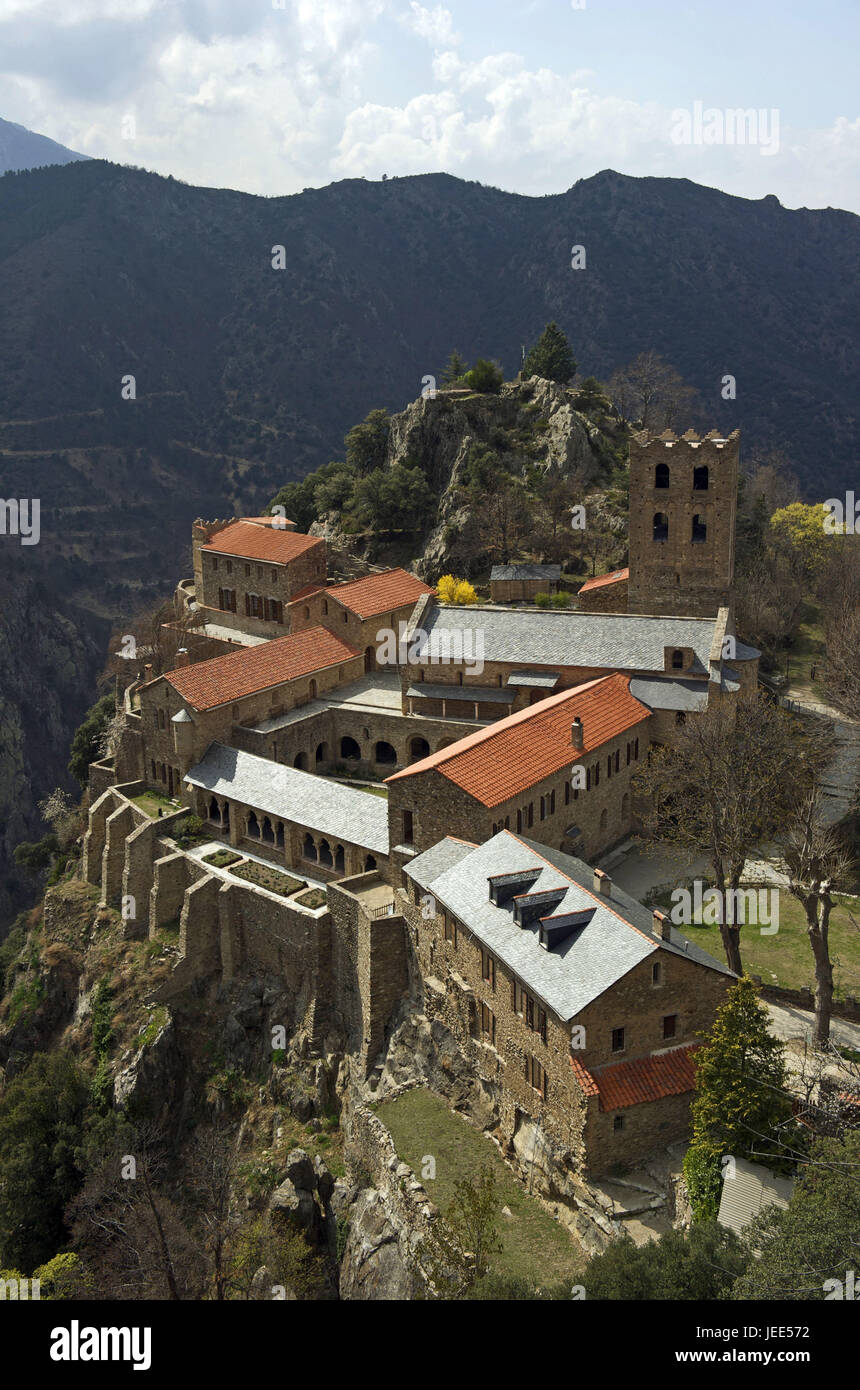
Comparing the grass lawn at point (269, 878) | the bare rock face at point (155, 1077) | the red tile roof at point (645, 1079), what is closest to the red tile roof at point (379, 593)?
the grass lawn at point (269, 878)

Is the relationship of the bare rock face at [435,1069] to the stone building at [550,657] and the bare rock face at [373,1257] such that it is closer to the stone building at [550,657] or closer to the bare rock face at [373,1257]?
the bare rock face at [373,1257]

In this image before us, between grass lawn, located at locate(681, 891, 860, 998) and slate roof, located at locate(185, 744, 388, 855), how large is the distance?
1233 centimetres

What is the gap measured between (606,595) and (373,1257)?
37.1m

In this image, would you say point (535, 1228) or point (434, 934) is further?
point (434, 934)

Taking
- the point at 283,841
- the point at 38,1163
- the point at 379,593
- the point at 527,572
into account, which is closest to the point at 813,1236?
the point at 283,841

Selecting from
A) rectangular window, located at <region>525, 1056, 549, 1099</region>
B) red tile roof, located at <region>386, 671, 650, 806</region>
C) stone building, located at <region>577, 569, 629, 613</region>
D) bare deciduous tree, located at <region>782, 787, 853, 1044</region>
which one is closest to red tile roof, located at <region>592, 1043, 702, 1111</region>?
rectangular window, located at <region>525, 1056, 549, 1099</region>

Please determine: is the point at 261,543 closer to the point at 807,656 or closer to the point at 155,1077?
the point at 807,656

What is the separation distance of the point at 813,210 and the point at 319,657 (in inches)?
5910

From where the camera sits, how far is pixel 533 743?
39.2 meters

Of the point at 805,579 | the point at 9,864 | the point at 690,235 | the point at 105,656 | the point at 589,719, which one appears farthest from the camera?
the point at 690,235

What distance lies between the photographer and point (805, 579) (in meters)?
75.4

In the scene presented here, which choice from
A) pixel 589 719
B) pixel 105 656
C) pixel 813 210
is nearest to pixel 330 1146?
pixel 589 719

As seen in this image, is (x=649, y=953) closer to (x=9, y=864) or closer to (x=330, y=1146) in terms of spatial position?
(x=330, y=1146)

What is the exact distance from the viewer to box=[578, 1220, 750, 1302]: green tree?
65.5 ft
